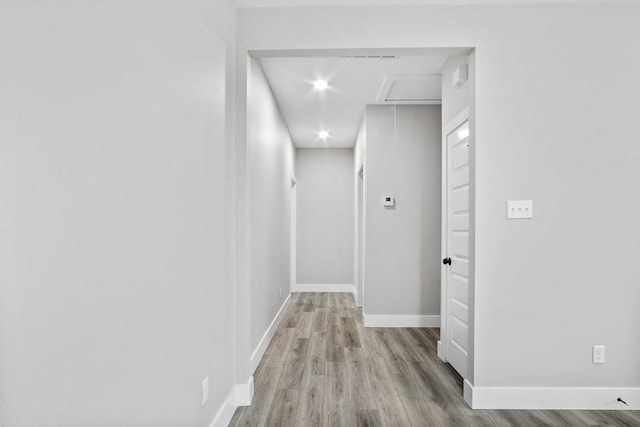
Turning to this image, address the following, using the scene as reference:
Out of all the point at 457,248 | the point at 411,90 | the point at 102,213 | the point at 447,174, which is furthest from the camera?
the point at 411,90

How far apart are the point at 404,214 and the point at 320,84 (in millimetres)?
1792

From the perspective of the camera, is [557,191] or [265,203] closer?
[557,191]

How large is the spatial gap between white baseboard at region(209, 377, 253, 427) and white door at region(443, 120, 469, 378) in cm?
156

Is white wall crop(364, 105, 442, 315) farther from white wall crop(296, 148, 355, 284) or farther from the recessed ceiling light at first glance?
white wall crop(296, 148, 355, 284)

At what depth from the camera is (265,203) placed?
3.65 meters

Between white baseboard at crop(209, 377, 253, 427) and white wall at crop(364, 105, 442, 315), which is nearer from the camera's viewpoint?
white baseboard at crop(209, 377, 253, 427)

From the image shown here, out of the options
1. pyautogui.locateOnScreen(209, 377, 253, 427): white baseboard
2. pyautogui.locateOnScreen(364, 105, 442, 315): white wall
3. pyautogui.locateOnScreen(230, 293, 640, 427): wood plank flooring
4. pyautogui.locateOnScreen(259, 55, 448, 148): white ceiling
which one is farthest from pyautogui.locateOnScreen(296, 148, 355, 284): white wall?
pyautogui.locateOnScreen(209, 377, 253, 427): white baseboard

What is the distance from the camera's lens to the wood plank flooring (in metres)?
2.26

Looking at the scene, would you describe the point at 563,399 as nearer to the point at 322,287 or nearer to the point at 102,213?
the point at 102,213

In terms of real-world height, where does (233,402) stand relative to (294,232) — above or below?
below

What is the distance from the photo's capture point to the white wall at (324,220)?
6887 millimetres

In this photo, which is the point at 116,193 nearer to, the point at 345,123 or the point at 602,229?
the point at 602,229

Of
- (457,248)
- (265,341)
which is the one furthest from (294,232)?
(457,248)

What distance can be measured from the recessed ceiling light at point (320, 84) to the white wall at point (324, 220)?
3.01 meters
